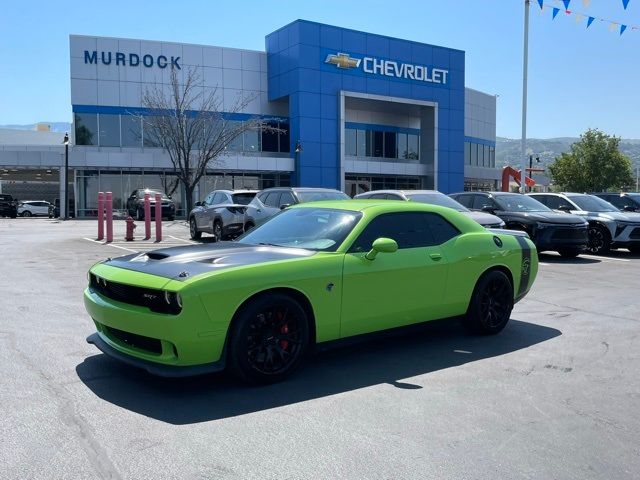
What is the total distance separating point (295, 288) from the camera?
4746mm

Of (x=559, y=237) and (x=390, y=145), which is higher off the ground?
(x=390, y=145)

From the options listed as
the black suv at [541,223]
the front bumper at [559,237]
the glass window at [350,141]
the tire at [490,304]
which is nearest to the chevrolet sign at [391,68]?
the glass window at [350,141]

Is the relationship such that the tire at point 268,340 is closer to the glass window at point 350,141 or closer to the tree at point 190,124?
the tree at point 190,124

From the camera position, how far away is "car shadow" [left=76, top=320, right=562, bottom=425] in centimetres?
423

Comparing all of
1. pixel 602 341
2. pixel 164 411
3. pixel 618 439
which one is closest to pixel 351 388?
pixel 164 411

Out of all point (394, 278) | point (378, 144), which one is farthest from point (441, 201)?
point (378, 144)

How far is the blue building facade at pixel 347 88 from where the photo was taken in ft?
123

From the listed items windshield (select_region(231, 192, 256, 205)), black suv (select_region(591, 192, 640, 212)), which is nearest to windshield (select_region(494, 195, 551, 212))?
black suv (select_region(591, 192, 640, 212))

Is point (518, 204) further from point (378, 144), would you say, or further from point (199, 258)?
point (378, 144)

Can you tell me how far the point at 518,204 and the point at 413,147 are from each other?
33.8m

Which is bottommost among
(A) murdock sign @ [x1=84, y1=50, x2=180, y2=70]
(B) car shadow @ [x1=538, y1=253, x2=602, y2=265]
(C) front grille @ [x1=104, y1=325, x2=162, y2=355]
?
(B) car shadow @ [x1=538, y1=253, x2=602, y2=265]

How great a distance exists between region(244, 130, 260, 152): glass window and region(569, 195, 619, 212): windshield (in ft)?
88.8

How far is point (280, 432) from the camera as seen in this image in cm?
379

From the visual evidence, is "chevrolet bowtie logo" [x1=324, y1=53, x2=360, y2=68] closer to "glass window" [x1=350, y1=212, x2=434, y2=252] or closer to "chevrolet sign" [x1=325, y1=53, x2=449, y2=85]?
"chevrolet sign" [x1=325, y1=53, x2=449, y2=85]
